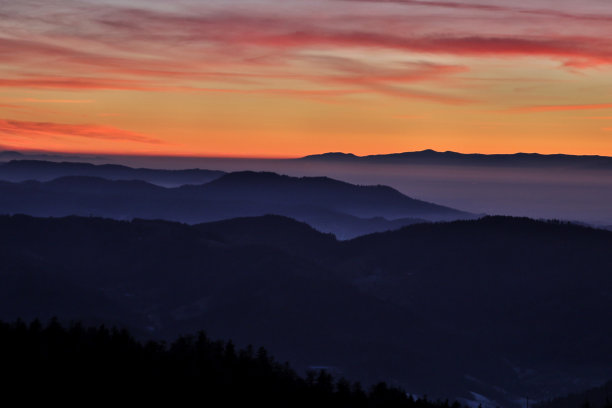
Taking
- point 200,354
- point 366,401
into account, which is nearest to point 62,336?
point 200,354

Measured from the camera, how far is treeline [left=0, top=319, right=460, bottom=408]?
135m

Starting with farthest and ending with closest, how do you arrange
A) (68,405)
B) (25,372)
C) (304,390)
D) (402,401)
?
(402,401) → (304,390) → (25,372) → (68,405)

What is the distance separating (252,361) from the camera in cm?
17588

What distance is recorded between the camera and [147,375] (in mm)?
146750

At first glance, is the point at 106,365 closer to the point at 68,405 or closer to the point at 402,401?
the point at 68,405

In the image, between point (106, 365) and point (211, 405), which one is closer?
point (211, 405)

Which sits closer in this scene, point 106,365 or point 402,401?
point 106,365

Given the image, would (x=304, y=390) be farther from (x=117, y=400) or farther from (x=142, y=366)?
(x=117, y=400)

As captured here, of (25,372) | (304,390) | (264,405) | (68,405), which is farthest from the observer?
(304,390)

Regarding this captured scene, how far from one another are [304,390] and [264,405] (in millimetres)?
14497

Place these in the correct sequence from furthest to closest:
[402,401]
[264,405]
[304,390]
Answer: [402,401], [304,390], [264,405]

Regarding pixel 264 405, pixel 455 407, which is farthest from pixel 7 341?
pixel 455 407

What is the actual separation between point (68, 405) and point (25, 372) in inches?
494

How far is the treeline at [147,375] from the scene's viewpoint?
135125 millimetres
